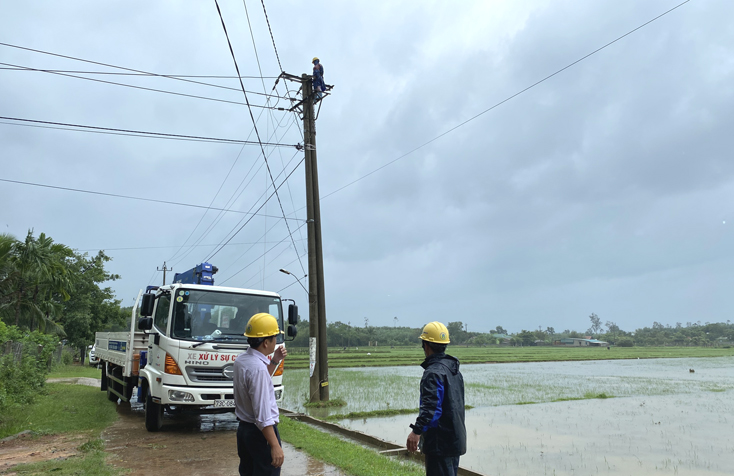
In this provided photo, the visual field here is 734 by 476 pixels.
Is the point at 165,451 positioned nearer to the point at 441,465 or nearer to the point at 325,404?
the point at 441,465

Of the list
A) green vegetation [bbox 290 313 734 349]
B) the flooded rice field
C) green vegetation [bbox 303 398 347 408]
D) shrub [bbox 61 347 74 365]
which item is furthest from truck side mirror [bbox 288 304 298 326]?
green vegetation [bbox 290 313 734 349]

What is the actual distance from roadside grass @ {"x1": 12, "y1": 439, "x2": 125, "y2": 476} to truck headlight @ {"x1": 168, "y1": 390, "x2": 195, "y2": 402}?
4.50 ft

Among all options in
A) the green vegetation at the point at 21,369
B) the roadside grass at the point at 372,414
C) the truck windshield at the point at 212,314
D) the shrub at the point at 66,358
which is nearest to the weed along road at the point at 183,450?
the truck windshield at the point at 212,314

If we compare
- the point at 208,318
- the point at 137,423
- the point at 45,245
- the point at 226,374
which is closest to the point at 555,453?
the point at 226,374

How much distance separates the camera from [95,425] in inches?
384

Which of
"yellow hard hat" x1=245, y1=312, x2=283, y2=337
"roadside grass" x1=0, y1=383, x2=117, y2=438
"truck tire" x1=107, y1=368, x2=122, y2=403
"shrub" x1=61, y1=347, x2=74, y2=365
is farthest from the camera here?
"shrub" x1=61, y1=347, x2=74, y2=365

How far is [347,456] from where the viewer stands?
7156 mm

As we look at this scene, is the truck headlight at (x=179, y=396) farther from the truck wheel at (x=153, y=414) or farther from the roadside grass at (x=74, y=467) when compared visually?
the roadside grass at (x=74, y=467)

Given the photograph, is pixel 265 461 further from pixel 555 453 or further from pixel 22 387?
pixel 22 387

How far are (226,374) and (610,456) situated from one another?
7.15 metres

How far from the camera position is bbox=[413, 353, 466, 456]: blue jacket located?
3.54m

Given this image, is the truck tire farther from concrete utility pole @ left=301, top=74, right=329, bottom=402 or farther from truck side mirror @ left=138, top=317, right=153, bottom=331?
concrete utility pole @ left=301, top=74, right=329, bottom=402

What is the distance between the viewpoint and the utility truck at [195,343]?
27.1 ft

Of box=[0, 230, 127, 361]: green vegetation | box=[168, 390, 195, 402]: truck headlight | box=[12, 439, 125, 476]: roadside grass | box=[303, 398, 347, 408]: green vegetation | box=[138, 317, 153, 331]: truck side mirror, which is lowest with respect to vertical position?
box=[303, 398, 347, 408]: green vegetation
